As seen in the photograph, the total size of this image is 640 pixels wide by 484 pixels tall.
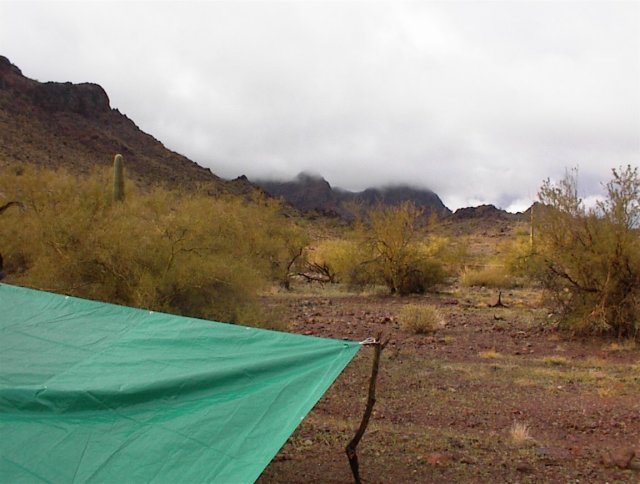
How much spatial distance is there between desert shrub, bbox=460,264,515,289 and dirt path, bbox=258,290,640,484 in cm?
1458

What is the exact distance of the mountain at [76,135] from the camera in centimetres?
4362

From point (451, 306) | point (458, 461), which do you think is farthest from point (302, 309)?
point (458, 461)

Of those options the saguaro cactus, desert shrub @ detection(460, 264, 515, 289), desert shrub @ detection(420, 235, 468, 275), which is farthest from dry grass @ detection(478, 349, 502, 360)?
desert shrub @ detection(460, 264, 515, 289)

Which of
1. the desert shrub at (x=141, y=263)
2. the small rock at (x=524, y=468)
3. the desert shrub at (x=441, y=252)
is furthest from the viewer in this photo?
the desert shrub at (x=441, y=252)

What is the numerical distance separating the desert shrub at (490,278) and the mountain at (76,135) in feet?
59.6

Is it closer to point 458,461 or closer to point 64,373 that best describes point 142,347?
point 64,373

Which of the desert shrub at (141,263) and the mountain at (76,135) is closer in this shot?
the desert shrub at (141,263)

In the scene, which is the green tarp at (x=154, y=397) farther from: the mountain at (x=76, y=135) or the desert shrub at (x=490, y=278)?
the mountain at (x=76, y=135)

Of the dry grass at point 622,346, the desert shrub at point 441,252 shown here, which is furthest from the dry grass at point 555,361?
the desert shrub at point 441,252

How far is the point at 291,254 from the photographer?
28.2 m

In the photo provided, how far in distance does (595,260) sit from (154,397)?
1279cm

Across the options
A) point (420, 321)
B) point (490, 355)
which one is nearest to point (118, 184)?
point (420, 321)

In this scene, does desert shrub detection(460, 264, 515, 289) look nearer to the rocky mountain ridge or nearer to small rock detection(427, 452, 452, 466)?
the rocky mountain ridge

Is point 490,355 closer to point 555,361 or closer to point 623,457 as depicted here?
point 555,361
